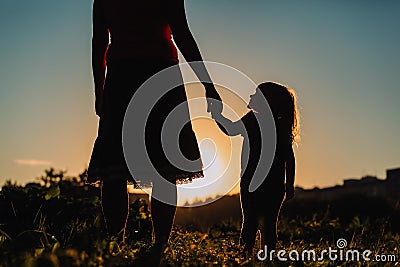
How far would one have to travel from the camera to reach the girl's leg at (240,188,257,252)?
5.61m

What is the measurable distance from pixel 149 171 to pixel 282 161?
4.43 ft

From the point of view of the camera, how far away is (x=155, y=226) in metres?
4.61

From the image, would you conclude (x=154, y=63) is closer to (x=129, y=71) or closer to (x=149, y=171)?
(x=129, y=71)

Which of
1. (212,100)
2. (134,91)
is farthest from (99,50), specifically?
(212,100)

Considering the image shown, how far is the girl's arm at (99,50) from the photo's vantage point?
496 cm

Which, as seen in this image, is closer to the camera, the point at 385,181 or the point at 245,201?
the point at 245,201

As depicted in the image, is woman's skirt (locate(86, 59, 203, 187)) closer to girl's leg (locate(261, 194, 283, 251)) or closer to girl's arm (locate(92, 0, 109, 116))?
girl's arm (locate(92, 0, 109, 116))

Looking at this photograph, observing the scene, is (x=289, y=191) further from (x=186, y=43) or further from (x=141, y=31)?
(x=141, y=31)

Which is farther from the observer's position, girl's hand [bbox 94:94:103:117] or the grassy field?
girl's hand [bbox 94:94:103:117]

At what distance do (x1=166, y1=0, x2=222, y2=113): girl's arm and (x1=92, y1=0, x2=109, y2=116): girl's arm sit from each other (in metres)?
0.53

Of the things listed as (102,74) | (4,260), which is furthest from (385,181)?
(4,260)

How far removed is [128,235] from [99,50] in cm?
207

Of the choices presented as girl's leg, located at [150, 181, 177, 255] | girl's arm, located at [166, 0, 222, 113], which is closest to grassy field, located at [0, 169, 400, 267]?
girl's leg, located at [150, 181, 177, 255]

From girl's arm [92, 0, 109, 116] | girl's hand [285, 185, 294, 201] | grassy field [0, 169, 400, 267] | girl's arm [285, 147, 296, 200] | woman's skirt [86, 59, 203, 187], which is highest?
girl's arm [92, 0, 109, 116]
